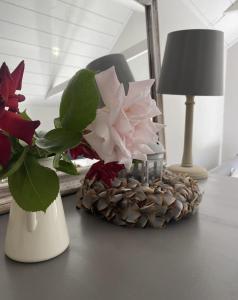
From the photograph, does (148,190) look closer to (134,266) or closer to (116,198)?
(116,198)

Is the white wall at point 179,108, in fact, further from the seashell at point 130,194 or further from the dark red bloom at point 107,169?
the dark red bloom at point 107,169

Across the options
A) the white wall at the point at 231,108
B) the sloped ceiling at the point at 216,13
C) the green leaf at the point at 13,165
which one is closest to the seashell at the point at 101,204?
the green leaf at the point at 13,165

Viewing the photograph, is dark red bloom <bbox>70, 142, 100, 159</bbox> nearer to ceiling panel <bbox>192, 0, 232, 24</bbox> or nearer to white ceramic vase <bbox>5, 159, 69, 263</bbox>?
white ceramic vase <bbox>5, 159, 69, 263</bbox>

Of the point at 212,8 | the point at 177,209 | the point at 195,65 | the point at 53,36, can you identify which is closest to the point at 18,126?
the point at 177,209

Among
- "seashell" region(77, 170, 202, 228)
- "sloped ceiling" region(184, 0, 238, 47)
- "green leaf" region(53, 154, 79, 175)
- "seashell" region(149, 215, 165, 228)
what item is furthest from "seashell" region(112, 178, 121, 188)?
"sloped ceiling" region(184, 0, 238, 47)

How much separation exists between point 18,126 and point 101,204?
37 centimetres

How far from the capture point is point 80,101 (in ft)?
1.28

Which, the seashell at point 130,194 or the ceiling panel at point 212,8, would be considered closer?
the seashell at point 130,194

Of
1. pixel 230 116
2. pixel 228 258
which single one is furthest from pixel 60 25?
pixel 230 116

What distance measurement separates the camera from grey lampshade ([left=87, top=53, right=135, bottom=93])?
1021mm

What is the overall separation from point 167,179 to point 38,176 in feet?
1.45

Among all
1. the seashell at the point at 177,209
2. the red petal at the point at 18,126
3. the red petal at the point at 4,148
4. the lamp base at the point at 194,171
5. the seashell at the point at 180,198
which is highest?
the red petal at the point at 18,126

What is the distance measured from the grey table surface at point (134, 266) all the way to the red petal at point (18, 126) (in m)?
0.26

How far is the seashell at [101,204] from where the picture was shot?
2.18ft
